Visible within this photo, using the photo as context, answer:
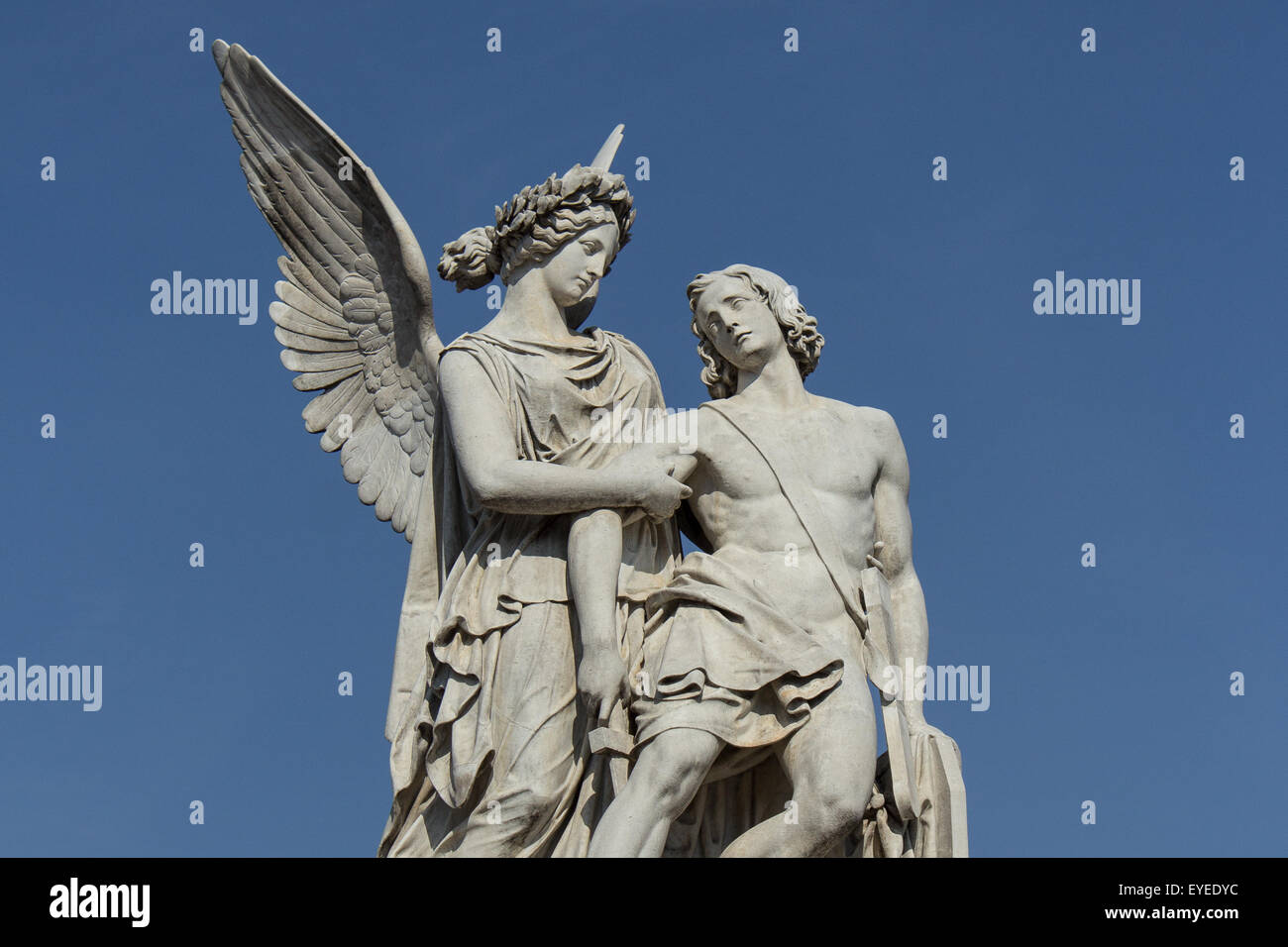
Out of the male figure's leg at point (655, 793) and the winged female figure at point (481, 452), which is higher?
the winged female figure at point (481, 452)

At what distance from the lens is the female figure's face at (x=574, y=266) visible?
14695 millimetres

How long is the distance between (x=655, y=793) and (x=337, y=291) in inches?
181

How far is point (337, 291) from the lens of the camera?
615 inches

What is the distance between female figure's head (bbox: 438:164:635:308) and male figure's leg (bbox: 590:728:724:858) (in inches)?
126

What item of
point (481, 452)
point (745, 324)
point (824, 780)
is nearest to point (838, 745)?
point (824, 780)

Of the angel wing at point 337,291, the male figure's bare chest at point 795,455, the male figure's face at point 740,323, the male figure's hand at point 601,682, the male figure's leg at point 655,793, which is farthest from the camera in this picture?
the angel wing at point 337,291

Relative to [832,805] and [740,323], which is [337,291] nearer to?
[740,323]

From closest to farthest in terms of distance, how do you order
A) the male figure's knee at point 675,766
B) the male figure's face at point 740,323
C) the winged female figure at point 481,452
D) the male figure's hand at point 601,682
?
1. the male figure's knee at point 675,766
2. the male figure's hand at point 601,682
3. the winged female figure at point 481,452
4. the male figure's face at point 740,323

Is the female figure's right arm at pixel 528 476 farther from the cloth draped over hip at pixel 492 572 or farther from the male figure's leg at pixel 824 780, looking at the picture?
the male figure's leg at pixel 824 780

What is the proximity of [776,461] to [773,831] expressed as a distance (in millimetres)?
2381

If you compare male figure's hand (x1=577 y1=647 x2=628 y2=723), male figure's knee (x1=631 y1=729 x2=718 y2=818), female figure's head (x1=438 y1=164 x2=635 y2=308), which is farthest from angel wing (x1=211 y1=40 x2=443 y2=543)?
male figure's knee (x1=631 y1=729 x2=718 y2=818)

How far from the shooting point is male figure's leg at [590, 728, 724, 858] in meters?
12.9

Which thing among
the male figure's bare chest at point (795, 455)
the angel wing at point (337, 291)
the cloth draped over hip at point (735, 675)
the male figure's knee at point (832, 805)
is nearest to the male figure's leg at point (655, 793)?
the cloth draped over hip at point (735, 675)
